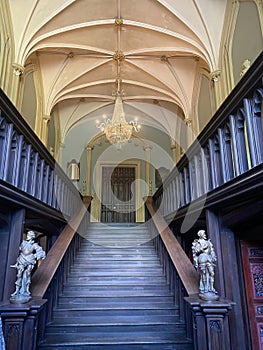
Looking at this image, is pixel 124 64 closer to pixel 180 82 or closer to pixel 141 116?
pixel 180 82

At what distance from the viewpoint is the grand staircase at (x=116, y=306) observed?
303 cm

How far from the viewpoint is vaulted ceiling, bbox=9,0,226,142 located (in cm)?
564

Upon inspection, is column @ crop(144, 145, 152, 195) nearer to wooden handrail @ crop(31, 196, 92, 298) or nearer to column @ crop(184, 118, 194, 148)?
column @ crop(184, 118, 194, 148)

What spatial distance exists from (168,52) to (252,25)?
7.75ft

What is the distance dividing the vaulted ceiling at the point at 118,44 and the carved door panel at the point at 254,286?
424cm

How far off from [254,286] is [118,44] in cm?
577

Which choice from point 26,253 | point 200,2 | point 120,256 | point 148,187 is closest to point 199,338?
point 26,253

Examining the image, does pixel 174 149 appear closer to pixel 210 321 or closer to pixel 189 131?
pixel 189 131

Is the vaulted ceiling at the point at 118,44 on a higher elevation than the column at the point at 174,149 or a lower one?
higher

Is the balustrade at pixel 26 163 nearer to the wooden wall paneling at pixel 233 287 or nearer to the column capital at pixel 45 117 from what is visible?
the wooden wall paneling at pixel 233 287

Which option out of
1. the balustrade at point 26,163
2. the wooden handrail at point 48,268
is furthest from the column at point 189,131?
the wooden handrail at point 48,268

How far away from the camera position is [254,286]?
3.03m

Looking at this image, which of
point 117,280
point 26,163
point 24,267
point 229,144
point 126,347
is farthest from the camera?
point 117,280

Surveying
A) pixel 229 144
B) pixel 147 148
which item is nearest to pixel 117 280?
pixel 229 144
